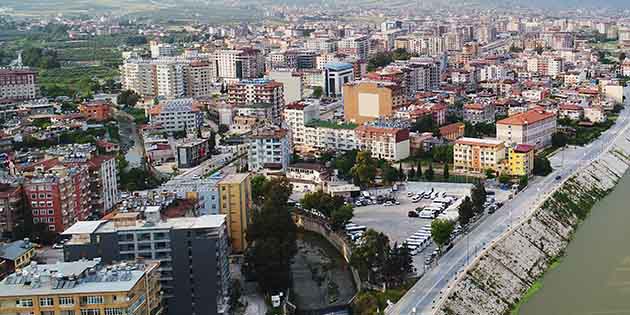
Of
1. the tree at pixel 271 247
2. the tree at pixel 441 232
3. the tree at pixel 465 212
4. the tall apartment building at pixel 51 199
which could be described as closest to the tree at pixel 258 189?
the tree at pixel 271 247

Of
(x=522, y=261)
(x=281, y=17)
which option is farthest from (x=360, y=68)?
(x=281, y=17)

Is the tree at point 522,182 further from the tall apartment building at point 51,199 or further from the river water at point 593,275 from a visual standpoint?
the tall apartment building at point 51,199

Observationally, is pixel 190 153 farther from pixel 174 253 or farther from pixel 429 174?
pixel 174 253

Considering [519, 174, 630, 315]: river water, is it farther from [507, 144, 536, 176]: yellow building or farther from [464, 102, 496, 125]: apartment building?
[464, 102, 496, 125]: apartment building

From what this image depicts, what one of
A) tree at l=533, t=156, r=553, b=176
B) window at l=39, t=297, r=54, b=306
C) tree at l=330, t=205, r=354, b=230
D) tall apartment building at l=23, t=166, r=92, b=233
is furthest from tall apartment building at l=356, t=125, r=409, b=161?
window at l=39, t=297, r=54, b=306

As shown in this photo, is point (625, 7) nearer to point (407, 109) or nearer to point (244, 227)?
point (407, 109)
